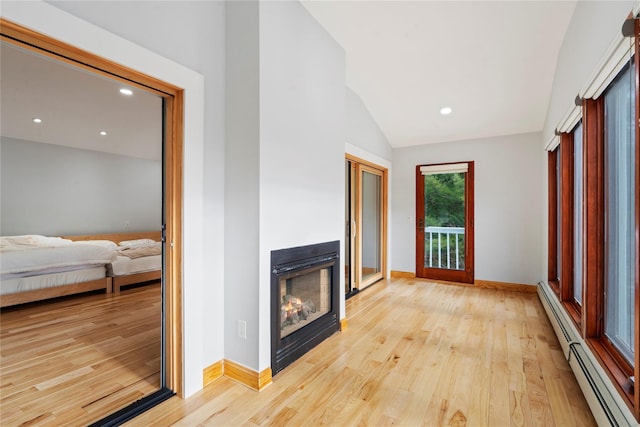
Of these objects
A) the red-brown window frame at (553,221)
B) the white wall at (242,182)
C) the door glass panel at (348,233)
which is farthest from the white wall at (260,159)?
the red-brown window frame at (553,221)

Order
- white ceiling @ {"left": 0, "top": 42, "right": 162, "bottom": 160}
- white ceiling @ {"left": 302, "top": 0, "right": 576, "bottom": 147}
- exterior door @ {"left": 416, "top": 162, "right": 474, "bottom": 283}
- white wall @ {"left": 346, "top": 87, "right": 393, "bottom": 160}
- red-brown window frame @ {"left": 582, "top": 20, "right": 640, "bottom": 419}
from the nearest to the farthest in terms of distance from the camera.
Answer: red-brown window frame @ {"left": 582, "top": 20, "right": 640, "bottom": 419}
white ceiling @ {"left": 302, "top": 0, "right": 576, "bottom": 147}
white ceiling @ {"left": 0, "top": 42, "right": 162, "bottom": 160}
white wall @ {"left": 346, "top": 87, "right": 393, "bottom": 160}
exterior door @ {"left": 416, "top": 162, "right": 474, "bottom": 283}

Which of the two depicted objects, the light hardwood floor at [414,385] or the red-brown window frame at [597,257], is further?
the light hardwood floor at [414,385]

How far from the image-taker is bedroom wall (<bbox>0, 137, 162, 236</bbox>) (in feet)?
15.7

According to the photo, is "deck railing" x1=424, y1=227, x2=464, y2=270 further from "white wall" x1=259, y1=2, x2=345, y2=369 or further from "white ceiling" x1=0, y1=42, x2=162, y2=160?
"white ceiling" x1=0, y1=42, x2=162, y2=160

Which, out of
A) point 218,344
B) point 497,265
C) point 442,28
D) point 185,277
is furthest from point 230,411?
point 497,265

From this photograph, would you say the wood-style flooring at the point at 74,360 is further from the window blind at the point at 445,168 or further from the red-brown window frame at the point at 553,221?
the window blind at the point at 445,168

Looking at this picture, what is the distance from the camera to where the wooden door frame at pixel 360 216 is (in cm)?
448

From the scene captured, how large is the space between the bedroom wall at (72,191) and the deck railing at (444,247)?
4.26m

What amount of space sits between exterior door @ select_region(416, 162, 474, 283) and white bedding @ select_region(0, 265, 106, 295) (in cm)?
502

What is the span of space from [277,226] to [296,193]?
0.36 metres

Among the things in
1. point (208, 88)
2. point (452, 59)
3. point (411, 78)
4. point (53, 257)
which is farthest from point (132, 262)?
point (452, 59)

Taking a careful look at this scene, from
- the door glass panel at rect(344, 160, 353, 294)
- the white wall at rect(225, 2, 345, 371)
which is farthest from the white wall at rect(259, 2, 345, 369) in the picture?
the door glass panel at rect(344, 160, 353, 294)

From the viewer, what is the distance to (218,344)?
7.21 feet

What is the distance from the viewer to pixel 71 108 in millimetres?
4121
